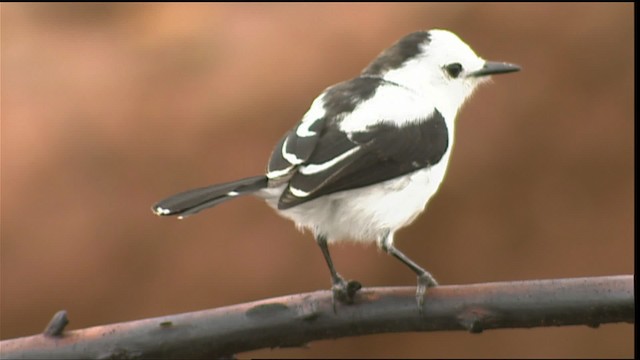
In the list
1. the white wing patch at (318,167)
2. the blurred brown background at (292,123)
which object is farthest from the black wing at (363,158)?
the blurred brown background at (292,123)

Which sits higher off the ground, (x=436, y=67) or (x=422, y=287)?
(x=436, y=67)

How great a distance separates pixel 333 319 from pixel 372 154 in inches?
5.3

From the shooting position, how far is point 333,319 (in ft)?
2.33

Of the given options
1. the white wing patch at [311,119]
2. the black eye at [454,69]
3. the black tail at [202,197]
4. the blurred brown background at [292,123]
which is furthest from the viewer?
the blurred brown background at [292,123]

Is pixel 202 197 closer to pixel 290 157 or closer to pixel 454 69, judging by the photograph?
pixel 290 157

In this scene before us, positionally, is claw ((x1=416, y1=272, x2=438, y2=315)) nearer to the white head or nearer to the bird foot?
the bird foot

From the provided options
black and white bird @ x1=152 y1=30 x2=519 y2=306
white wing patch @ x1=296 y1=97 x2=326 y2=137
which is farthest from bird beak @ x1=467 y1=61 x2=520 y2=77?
white wing patch @ x1=296 y1=97 x2=326 y2=137

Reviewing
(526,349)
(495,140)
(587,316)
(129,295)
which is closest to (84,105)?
(129,295)

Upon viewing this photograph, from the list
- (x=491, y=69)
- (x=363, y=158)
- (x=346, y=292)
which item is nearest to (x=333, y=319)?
(x=346, y=292)

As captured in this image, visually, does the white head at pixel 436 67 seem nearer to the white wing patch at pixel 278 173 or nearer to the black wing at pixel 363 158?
the black wing at pixel 363 158

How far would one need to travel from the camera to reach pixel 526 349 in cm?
143

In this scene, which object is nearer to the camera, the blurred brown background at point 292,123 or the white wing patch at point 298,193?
the white wing patch at point 298,193

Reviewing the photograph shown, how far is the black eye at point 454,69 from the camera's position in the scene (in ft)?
2.92

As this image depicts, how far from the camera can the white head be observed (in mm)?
881
